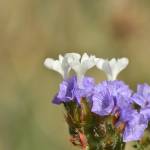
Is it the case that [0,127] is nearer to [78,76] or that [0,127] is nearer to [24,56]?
[24,56]

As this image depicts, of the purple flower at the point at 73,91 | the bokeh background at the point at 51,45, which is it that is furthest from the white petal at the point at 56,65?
the bokeh background at the point at 51,45

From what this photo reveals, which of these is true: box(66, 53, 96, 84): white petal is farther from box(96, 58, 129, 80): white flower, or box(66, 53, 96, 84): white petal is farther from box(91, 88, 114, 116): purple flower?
box(91, 88, 114, 116): purple flower

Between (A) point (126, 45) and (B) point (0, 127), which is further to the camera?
(A) point (126, 45)

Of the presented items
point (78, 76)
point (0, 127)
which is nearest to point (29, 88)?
point (0, 127)

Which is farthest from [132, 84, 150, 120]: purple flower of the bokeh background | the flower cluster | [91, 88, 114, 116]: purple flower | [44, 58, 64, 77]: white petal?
the bokeh background

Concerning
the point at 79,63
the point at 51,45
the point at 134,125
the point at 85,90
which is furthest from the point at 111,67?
the point at 51,45

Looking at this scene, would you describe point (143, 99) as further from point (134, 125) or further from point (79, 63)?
point (79, 63)
